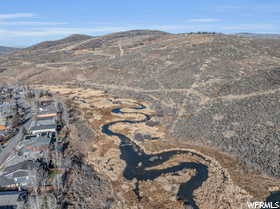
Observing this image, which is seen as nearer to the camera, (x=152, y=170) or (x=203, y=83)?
(x=152, y=170)

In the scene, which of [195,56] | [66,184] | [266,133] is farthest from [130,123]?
[195,56]

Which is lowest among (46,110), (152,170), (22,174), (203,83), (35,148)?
(152,170)

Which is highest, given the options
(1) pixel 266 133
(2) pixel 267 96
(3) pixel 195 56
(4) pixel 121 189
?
(3) pixel 195 56

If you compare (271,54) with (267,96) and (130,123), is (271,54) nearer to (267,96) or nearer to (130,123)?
(267,96)

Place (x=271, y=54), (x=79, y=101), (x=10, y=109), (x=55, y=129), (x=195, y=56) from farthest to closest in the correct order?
(x=195, y=56) → (x=271, y=54) → (x=79, y=101) → (x=10, y=109) → (x=55, y=129)

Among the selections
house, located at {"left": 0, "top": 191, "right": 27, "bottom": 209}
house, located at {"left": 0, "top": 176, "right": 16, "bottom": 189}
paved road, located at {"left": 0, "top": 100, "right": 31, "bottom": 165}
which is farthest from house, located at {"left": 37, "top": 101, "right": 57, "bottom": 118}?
house, located at {"left": 0, "top": 191, "right": 27, "bottom": 209}

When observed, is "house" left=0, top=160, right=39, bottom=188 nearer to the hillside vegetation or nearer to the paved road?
the paved road

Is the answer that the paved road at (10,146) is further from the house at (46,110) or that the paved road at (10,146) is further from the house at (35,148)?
the house at (46,110)

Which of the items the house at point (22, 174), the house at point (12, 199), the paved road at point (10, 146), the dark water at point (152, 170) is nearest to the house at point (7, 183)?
the house at point (22, 174)

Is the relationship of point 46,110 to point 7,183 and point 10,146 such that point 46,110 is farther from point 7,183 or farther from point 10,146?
point 7,183

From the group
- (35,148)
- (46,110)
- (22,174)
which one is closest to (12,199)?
(22,174)

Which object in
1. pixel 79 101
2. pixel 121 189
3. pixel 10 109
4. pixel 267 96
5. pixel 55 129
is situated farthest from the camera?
pixel 79 101
